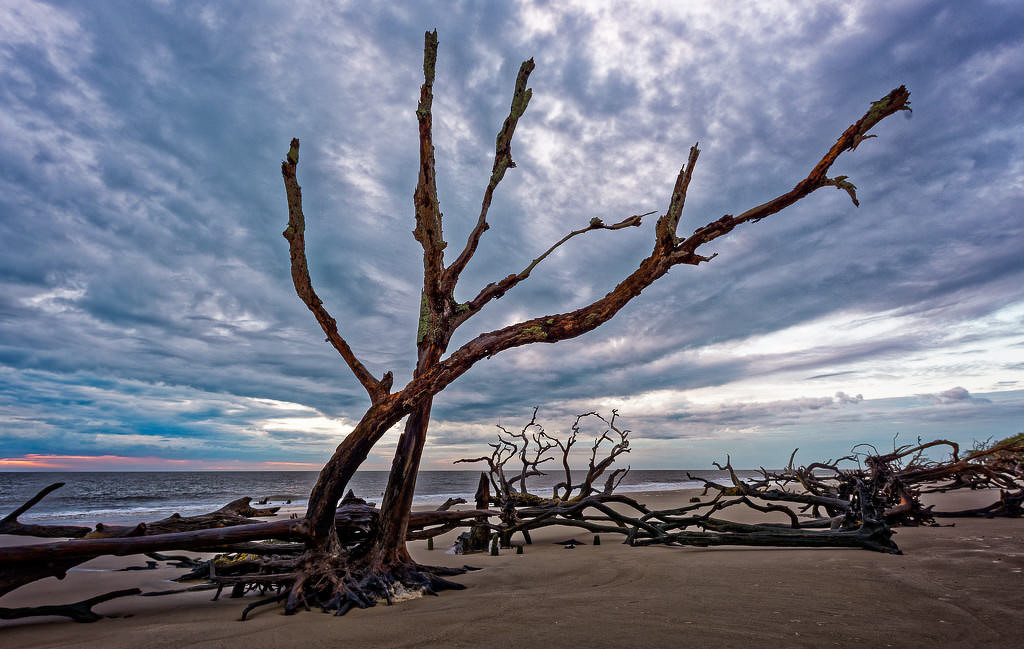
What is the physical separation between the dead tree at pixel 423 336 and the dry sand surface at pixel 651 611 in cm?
47

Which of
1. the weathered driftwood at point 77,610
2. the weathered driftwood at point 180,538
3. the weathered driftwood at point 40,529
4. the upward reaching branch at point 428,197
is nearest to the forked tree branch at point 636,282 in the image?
the upward reaching branch at point 428,197

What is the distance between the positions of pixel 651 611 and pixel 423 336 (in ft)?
11.3

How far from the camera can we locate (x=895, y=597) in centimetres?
432

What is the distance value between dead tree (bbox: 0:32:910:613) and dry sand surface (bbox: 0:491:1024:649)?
47 centimetres

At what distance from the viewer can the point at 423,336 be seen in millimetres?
5723

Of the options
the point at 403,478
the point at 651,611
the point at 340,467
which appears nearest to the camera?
the point at 651,611

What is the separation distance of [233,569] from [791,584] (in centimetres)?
590

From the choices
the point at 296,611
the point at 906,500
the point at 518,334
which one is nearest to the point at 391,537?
the point at 296,611

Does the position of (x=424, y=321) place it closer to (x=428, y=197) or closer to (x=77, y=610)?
(x=428, y=197)

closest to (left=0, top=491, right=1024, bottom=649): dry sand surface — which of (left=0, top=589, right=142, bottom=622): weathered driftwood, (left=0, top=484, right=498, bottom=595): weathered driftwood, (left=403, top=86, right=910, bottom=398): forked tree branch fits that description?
(left=0, top=589, right=142, bottom=622): weathered driftwood

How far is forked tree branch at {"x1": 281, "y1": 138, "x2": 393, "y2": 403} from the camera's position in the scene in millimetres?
5098

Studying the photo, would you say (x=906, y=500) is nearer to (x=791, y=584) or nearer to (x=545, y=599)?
(x=791, y=584)

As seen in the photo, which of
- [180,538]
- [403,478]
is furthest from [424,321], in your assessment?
[180,538]

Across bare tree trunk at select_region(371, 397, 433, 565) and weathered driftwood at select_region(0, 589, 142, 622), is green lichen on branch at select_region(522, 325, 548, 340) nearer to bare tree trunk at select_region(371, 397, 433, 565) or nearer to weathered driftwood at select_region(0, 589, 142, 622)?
bare tree trunk at select_region(371, 397, 433, 565)
